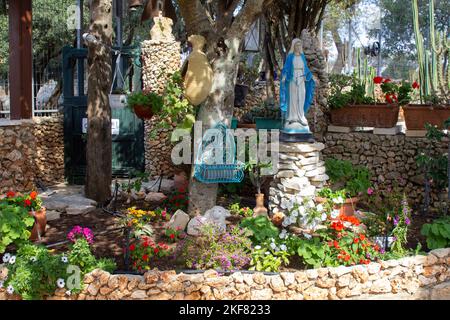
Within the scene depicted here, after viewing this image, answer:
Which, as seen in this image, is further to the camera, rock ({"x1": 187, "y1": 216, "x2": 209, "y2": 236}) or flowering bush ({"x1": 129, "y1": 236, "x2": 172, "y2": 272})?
rock ({"x1": 187, "y1": 216, "x2": 209, "y2": 236})

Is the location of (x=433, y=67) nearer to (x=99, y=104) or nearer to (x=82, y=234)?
(x=99, y=104)

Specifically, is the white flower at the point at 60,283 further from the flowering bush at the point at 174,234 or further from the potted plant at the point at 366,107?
the potted plant at the point at 366,107

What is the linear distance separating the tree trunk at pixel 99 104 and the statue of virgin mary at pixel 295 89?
2643 millimetres

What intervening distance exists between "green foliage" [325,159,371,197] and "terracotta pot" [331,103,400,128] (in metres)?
1.48

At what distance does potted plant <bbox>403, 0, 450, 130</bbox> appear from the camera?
8.93 meters

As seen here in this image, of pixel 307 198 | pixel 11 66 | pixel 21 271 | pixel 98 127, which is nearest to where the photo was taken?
pixel 21 271

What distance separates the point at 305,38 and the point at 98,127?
3.72 meters

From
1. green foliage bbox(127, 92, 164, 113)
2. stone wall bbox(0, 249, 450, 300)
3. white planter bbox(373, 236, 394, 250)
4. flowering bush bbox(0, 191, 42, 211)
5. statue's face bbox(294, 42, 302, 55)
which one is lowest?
stone wall bbox(0, 249, 450, 300)

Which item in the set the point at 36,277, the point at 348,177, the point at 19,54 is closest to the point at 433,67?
the point at 348,177

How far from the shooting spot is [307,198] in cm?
707

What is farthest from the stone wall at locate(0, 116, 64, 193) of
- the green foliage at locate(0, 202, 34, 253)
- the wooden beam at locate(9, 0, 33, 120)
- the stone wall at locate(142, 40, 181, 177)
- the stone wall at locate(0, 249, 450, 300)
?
the stone wall at locate(0, 249, 450, 300)

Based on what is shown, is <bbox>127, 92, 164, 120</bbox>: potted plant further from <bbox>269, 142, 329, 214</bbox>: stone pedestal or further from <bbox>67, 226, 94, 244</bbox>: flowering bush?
<bbox>67, 226, 94, 244</bbox>: flowering bush
